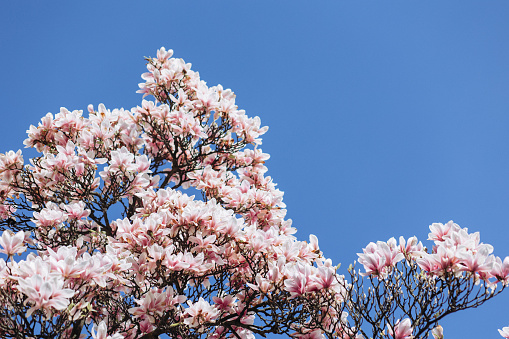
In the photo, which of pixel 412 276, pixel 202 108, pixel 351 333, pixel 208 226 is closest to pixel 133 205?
pixel 202 108

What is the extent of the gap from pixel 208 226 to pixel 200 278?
0.78 meters

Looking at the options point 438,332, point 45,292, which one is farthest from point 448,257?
point 45,292

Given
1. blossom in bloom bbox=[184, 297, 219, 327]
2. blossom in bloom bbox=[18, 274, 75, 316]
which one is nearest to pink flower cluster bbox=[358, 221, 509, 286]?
blossom in bloom bbox=[184, 297, 219, 327]

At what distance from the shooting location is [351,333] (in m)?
4.46

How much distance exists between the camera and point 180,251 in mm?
4797

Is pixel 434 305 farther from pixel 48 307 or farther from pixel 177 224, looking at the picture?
pixel 48 307

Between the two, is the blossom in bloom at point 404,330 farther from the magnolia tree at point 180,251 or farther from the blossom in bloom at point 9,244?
the blossom in bloom at point 9,244

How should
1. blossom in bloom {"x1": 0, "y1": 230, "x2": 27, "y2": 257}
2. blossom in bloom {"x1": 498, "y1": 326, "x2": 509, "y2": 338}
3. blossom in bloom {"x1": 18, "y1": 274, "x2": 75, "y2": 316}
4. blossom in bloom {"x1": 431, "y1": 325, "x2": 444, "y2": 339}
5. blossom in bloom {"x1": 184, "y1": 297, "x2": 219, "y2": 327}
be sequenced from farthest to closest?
blossom in bloom {"x1": 184, "y1": 297, "x2": 219, "y2": 327} → blossom in bloom {"x1": 0, "y1": 230, "x2": 27, "y2": 257} → blossom in bloom {"x1": 431, "y1": 325, "x2": 444, "y2": 339} → blossom in bloom {"x1": 498, "y1": 326, "x2": 509, "y2": 338} → blossom in bloom {"x1": 18, "y1": 274, "x2": 75, "y2": 316}

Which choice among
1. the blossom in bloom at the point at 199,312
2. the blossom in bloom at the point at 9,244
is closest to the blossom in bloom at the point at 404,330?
the blossom in bloom at the point at 199,312

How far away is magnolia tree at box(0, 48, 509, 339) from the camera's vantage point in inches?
151

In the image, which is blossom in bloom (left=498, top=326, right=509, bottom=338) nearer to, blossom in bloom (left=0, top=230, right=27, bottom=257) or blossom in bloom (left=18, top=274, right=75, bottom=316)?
blossom in bloom (left=18, top=274, right=75, bottom=316)

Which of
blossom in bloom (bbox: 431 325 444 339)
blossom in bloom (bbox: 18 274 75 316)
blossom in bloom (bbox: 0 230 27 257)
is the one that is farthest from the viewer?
blossom in bloom (bbox: 0 230 27 257)

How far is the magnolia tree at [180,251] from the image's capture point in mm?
3832

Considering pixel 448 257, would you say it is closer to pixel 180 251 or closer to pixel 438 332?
pixel 438 332
